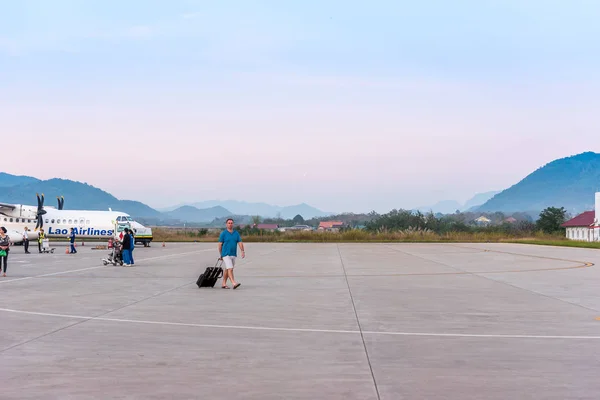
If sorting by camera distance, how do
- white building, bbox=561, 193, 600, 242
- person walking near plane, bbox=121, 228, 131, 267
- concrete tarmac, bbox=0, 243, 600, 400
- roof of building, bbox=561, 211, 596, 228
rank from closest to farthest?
1. concrete tarmac, bbox=0, 243, 600, 400
2. person walking near plane, bbox=121, 228, 131, 267
3. white building, bbox=561, 193, 600, 242
4. roof of building, bbox=561, 211, 596, 228

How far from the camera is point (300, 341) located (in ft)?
33.9

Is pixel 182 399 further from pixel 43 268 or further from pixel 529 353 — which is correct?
pixel 43 268

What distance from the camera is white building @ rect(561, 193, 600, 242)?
3351 inches

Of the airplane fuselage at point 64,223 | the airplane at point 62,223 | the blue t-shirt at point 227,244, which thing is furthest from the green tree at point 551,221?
the blue t-shirt at point 227,244

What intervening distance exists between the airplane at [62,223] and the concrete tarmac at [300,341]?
30.6 meters

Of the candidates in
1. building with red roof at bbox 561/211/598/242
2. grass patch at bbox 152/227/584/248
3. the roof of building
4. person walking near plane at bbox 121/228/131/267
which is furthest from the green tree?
person walking near plane at bbox 121/228/131/267

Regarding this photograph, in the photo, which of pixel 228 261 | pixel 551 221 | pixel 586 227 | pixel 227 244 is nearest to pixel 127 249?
pixel 228 261

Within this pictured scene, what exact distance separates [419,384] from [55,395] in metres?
4.02

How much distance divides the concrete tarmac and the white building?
71.3m

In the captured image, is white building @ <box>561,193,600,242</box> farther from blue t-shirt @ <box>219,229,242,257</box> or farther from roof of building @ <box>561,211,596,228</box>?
blue t-shirt @ <box>219,229,242,257</box>

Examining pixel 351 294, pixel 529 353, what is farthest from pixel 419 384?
pixel 351 294

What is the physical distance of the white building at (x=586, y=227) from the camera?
8512cm

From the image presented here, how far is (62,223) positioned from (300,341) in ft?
148

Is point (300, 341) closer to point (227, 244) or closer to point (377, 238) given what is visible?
point (227, 244)
